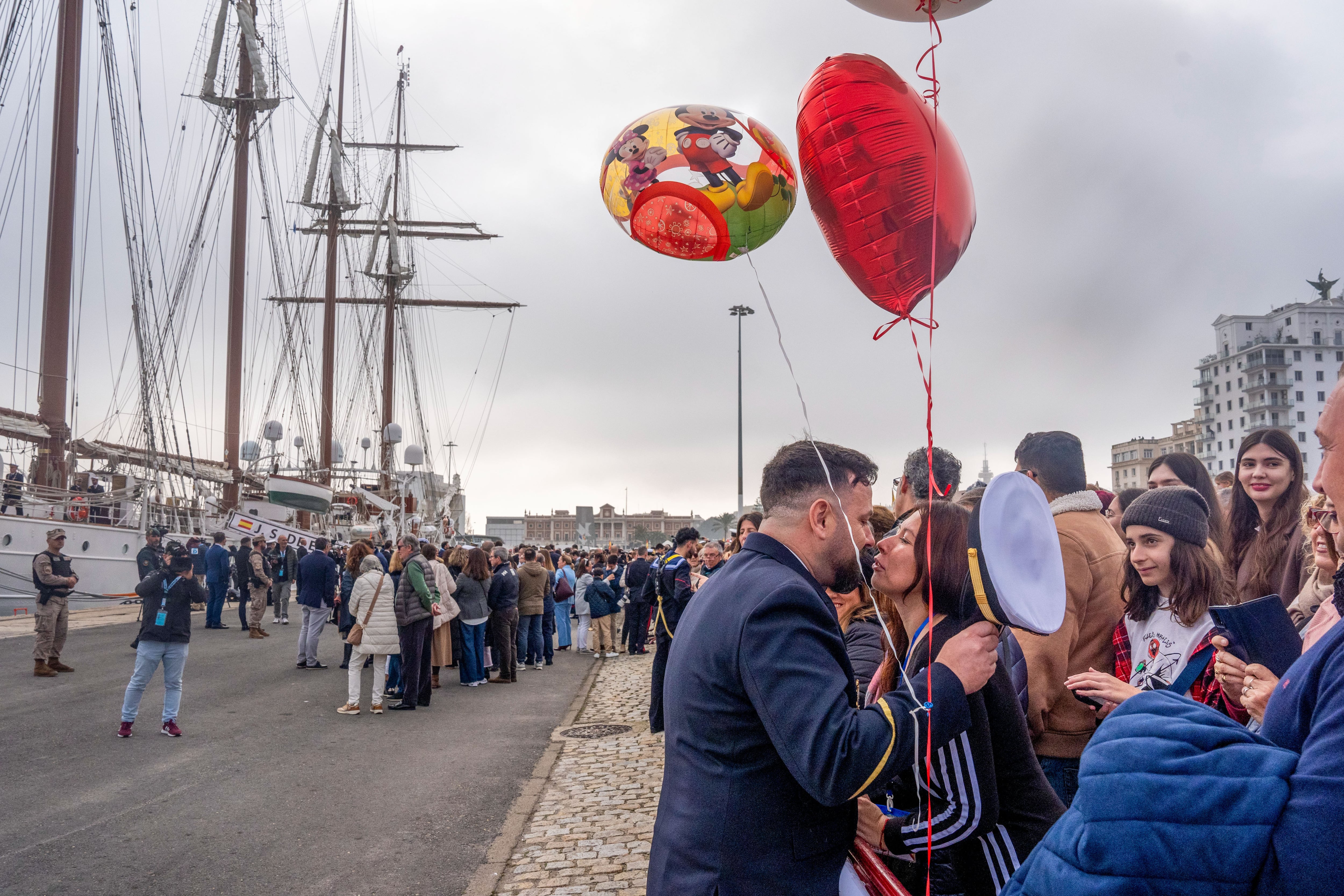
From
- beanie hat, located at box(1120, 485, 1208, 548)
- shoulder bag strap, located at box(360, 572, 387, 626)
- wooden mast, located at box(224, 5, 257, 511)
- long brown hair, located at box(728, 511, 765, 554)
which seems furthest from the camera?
wooden mast, located at box(224, 5, 257, 511)

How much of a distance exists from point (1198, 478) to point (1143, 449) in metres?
119

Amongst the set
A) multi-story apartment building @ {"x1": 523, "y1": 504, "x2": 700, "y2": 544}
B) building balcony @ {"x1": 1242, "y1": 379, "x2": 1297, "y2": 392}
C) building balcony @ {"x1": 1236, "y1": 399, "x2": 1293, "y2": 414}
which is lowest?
multi-story apartment building @ {"x1": 523, "y1": 504, "x2": 700, "y2": 544}

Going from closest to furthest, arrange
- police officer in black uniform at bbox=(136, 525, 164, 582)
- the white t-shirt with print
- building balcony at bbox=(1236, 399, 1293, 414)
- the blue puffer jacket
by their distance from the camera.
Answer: the blue puffer jacket, the white t-shirt with print, police officer in black uniform at bbox=(136, 525, 164, 582), building balcony at bbox=(1236, 399, 1293, 414)

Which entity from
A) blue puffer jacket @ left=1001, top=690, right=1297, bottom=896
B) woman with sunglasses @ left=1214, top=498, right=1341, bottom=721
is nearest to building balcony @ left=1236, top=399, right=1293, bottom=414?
woman with sunglasses @ left=1214, top=498, right=1341, bottom=721

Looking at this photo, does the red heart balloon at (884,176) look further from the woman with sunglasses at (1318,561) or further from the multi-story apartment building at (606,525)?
the multi-story apartment building at (606,525)

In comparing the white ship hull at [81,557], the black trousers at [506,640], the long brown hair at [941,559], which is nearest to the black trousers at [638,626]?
the black trousers at [506,640]

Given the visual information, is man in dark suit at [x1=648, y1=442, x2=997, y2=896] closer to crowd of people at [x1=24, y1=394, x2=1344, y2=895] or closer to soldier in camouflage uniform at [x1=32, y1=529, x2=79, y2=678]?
crowd of people at [x1=24, y1=394, x2=1344, y2=895]

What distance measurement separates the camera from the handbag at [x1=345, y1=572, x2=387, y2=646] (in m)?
10.6

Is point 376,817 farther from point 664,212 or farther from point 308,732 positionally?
point 664,212

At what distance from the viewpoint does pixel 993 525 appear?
190 cm

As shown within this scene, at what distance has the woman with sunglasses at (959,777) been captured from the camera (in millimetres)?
2209

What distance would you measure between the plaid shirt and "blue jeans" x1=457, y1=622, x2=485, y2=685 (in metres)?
10.8

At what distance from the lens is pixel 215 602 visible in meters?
19.0

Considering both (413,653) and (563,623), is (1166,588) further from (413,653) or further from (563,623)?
(563,623)
